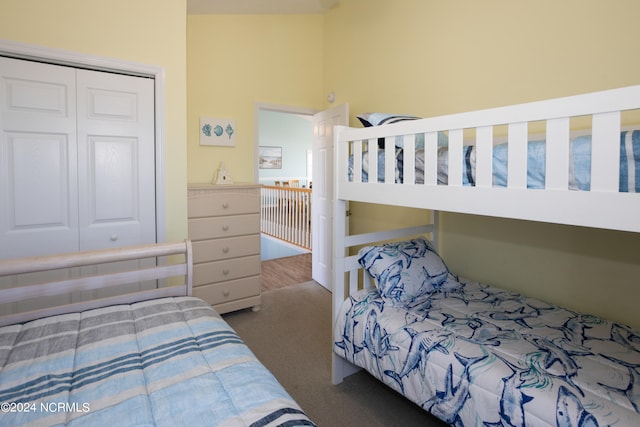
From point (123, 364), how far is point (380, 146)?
1.52m

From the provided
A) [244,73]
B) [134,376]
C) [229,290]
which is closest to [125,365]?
[134,376]

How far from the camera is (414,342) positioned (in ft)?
4.99

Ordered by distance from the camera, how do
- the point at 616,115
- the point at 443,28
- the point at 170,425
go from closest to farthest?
the point at 170,425 < the point at 616,115 < the point at 443,28

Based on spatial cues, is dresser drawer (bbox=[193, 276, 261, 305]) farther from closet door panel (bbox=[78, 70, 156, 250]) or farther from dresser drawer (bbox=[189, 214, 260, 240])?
closet door panel (bbox=[78, 70, 156, 250])

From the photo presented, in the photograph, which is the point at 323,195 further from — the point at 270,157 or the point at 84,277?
the point at 270,157

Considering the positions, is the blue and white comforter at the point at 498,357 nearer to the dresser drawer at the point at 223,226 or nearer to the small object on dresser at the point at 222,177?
the dresser drawer at the point at 223,226

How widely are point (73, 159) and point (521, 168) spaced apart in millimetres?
2402

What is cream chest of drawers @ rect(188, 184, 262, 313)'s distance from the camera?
285 cm

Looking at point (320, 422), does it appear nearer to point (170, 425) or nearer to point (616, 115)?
point (170, 425)

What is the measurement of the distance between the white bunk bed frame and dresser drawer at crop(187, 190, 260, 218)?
1480 millimetres

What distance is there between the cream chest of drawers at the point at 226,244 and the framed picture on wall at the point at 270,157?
19.6 feet

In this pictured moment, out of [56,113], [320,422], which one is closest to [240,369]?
[320,422]

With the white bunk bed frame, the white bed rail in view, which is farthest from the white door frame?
the white bunk bed frame

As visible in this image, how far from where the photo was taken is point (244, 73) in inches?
137
